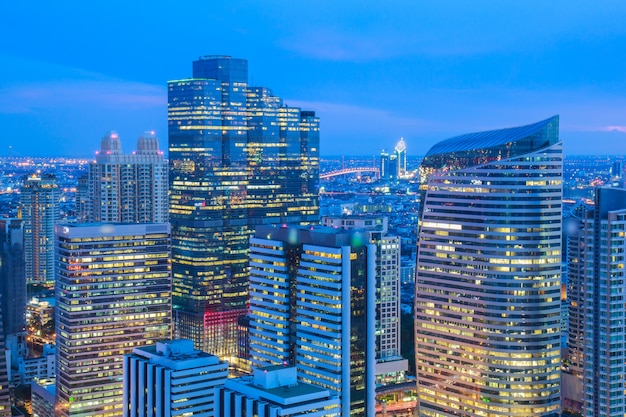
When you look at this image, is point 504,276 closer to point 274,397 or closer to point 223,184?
point 274,397

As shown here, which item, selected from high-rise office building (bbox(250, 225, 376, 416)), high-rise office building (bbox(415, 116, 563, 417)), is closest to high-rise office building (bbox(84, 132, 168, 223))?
high-rise office building (bbox(250, 225, 376, 416))

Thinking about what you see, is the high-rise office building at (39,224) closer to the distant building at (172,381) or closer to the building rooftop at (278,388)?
the distant building at (172,381)

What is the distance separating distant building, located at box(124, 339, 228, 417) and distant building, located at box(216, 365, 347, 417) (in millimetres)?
7082

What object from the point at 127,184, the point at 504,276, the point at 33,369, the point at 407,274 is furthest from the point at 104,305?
the point at 407,274

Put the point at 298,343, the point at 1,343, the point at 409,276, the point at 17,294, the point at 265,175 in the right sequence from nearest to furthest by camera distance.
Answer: the point at 298,343 → the point at 1,343 → the point at 17,294 → the point at 265,175 → the point at 409,276

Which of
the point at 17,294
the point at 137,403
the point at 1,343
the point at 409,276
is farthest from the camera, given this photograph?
the point at 409,276

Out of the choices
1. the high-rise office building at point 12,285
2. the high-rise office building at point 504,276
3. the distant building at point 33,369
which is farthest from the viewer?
the high-rise office building at point 12,285

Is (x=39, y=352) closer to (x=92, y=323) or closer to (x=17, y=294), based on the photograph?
(x=17, y=294)

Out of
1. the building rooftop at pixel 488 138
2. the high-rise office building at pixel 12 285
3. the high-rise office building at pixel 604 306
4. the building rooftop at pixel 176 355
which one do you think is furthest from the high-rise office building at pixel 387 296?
the high-rise office building at pixel 12 285

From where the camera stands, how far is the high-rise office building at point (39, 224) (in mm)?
161875

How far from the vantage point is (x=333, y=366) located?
7412 cm

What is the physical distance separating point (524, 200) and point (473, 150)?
6.25 meters

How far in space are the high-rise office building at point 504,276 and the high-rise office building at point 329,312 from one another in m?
8.83

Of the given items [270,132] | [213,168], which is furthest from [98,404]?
[270,132]
